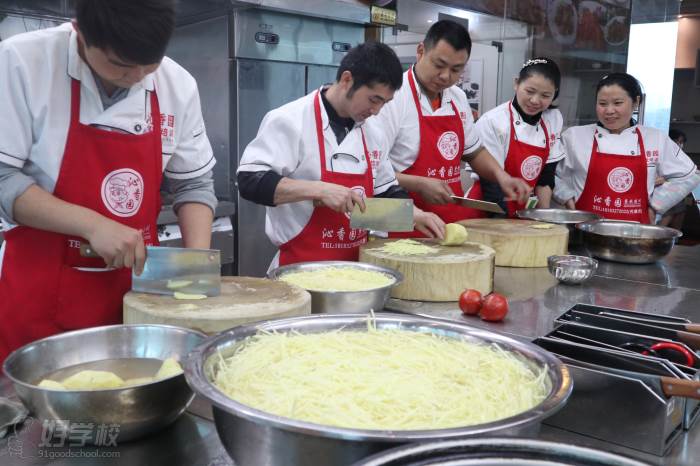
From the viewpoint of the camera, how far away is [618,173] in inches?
155

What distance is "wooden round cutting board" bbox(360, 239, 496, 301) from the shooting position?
229 centimetres

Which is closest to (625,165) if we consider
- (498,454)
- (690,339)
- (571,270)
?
(571,270)

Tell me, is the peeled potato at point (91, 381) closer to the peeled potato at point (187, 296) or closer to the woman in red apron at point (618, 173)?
the peeled potato at point (187, 296)

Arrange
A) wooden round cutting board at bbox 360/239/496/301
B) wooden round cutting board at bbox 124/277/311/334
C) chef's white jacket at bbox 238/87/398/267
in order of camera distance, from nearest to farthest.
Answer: wooden round cutting board at bbox 124/277/311/334 → wooden round cutting board at bbox 360/239/496/301 → chef's white jacket at bbox 238/87/398/267

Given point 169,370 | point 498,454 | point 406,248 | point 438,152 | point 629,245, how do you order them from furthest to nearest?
point 438,152, point 629,245, point 406,248, point 169,370, point 498,454

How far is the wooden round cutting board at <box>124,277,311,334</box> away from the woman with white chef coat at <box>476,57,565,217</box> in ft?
8.01

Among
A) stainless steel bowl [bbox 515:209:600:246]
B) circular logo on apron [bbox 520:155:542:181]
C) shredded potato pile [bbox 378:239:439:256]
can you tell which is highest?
circular logo on apron [bbox 520:155:542:181]

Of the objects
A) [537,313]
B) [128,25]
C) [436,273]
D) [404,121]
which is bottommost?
[537,313]

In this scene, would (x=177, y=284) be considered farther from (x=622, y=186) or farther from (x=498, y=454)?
(x=622, y=186)

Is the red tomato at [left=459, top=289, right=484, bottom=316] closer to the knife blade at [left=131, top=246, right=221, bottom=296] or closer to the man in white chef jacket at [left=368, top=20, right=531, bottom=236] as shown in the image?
the knife blade at [left=131, top=246, right=221, bottom=296]

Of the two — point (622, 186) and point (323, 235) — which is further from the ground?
point (622, 186)

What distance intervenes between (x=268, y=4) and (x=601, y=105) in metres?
2.30

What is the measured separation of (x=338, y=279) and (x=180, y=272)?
558 mm

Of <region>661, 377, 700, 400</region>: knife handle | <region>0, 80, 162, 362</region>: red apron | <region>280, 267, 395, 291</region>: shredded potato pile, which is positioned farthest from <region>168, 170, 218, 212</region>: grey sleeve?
<region>661, 377, 700, 400</region>: knife handle
